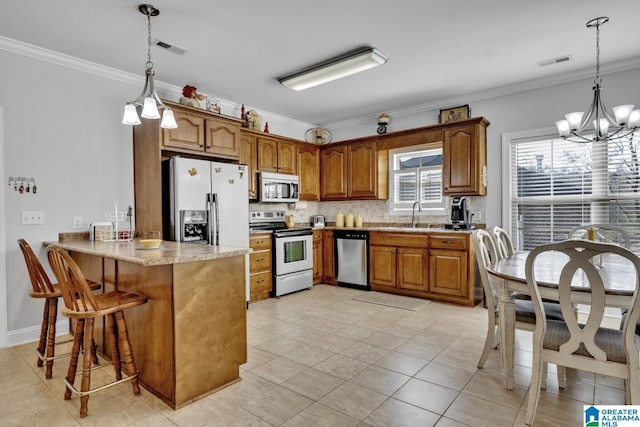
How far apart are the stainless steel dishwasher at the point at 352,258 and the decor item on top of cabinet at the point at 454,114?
189 centimetres

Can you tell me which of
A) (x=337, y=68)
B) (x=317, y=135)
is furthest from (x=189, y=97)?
(x=317, y=135)

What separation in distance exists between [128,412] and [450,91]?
4.62m

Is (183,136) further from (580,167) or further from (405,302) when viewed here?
(580,167)

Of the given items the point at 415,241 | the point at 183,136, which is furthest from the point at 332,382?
the point at 183,136

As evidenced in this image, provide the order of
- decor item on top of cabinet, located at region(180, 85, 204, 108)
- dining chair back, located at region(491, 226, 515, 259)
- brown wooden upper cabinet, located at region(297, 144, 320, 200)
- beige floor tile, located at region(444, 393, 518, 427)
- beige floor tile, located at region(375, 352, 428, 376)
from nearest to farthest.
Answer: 1. beige floor tile, located at region(444, 393, 518, 427)
2. beige floor tile, located at region(375, 352, 428, 376)
3. dining chair back, located at region(491, 226, 515, 259)
4. decor item on top of cabinet, located at region(180, 85, 204, 108)
5. brown wooden upper cabinet, located at region(297, 144, 320, 200)

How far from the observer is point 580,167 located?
3914 mm

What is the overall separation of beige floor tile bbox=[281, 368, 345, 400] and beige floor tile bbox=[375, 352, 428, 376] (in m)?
0.43

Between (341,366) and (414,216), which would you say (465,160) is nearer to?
Answer: (414,216)

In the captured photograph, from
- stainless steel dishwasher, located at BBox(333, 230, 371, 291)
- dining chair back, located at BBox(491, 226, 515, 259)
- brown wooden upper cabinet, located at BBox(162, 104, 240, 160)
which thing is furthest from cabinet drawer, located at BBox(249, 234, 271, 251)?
dining chair back, located at BBox(491, 226, 515, 259)

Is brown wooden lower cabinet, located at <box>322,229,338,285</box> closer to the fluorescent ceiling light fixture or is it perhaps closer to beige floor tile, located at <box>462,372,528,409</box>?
the fluorescent ceiling light fixture

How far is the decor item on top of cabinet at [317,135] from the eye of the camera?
6.07 meters

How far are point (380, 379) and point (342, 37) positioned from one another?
278 centimetres

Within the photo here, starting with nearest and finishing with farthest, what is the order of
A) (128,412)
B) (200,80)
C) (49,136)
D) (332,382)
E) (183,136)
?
(128,412)
(332,382)
(49,136)
(183,136)
(200,80)

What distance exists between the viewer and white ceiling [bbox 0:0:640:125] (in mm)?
2596
